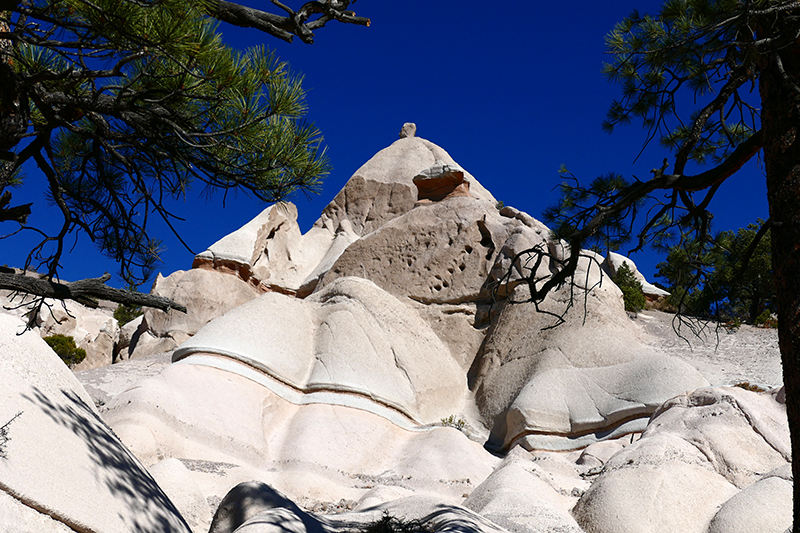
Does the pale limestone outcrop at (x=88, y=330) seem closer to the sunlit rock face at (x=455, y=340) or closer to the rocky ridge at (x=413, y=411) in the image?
the rocky ridge at (x=413, y=411)

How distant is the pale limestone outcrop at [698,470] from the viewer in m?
6.55

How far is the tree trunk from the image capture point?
3.52 metres

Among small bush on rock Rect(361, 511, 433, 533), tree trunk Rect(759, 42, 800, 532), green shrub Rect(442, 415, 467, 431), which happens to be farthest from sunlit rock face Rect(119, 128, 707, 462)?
tree trunk Rect(759, 42, 800, 532)

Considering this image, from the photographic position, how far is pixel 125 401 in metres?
10.4

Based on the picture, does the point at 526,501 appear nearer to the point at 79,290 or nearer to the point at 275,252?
the point at 79,290

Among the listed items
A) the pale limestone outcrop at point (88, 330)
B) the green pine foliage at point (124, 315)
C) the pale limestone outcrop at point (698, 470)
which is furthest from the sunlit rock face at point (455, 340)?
the green pine foliage at point (124, 315)

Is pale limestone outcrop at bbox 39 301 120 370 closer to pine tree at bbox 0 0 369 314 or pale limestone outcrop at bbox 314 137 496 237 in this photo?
pale limestone outcrop at bbox 314 137 496 237

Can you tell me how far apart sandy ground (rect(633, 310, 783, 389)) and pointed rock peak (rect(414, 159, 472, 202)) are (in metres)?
7.91

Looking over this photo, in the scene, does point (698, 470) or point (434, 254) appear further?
point (434, 254)

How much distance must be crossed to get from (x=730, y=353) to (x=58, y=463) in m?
17.5

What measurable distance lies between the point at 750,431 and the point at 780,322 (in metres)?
5.63

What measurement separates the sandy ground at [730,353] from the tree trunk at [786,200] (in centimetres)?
1113

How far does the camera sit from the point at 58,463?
366 centimetres

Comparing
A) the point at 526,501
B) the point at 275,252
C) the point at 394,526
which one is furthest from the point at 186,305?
the point at 394,526
